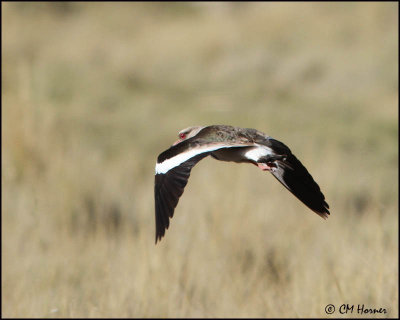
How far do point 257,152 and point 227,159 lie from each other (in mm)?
160

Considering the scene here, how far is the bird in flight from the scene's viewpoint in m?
3.05

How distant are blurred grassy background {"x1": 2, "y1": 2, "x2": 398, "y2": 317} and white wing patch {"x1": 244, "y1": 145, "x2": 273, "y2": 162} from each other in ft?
3.90

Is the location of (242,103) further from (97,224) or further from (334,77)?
(97,224)

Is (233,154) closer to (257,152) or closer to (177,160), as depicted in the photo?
(257,152)

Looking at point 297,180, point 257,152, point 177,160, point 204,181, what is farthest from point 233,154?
point 204,181

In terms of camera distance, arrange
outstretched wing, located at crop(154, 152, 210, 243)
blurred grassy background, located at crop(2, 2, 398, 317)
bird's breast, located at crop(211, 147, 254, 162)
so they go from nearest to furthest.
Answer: outstretched wing, located at crop(154, 152, 210, 243) < bird's breast, located at crop(211, 147, 254, 162) < blurred grassy background, located at crop(2, 2, 398, 317)

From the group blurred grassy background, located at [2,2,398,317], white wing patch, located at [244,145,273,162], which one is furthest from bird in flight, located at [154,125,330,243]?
blurred grassy background, located at [2,2,398,317]

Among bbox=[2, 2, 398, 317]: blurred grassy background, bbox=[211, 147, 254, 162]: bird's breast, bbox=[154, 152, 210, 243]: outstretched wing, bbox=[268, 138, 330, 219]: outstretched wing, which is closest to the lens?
bbox=[154, 152, 210, 243]: outstretched wing

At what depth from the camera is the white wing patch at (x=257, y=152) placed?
3.38m

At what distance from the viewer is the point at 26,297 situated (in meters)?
4.73

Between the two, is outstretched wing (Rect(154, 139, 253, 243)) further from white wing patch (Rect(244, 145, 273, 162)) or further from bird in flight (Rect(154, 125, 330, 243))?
white wing patch (Rect(244, 145, 273, 162))

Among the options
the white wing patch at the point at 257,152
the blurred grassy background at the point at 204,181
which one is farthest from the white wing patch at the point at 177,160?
the blurred grassy background at the point at 204,181

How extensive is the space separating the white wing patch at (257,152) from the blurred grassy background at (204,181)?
1190 millimetres

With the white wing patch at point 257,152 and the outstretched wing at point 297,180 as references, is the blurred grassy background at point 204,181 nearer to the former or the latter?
the outstretched wing at point 297,180
